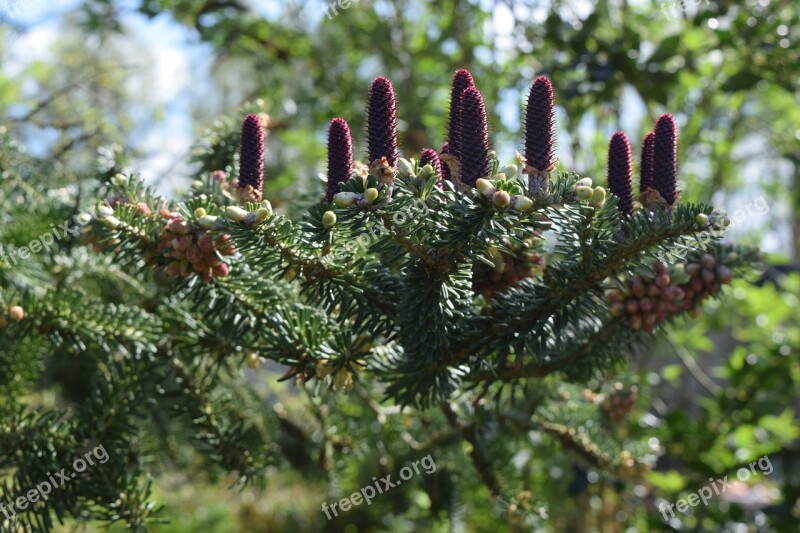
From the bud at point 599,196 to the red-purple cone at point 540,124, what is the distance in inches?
1.9

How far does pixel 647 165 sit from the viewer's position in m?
0.80

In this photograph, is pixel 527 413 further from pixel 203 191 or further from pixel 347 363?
pixel 203 191

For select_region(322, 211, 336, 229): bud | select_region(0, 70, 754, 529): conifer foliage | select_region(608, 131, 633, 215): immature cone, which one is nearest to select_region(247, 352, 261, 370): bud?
select_region(0, 70, 754, 529): conifer foliage

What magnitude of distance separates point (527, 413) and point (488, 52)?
1624 mm

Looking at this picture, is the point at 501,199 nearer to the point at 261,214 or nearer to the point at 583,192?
the point at 583,192

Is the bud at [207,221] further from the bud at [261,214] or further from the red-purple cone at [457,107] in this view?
the red-purple cone at [457,107]

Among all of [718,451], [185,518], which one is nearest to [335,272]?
[718,451]

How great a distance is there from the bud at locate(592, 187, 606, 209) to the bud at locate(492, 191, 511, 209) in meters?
0.09

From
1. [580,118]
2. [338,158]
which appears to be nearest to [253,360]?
[338,158]

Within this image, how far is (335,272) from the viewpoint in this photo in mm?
727

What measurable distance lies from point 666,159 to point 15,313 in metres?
0.77

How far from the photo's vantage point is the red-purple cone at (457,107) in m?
0.69

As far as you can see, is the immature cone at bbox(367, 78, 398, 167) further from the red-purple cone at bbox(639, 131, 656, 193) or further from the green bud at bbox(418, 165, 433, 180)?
the red-purple cone at bbox(639, 131, 656, 193)

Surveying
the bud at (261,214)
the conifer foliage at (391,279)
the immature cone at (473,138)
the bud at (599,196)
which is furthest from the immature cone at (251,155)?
the bud at (599,196)
